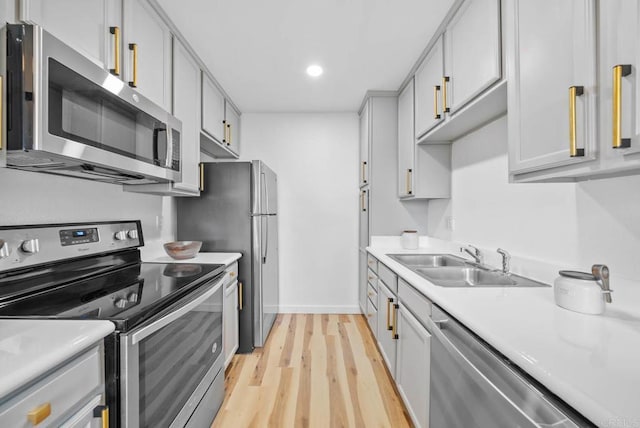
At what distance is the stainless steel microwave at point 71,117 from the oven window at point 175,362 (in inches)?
28.8

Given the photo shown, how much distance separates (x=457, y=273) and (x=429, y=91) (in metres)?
1.36

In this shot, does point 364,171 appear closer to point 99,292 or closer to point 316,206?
point 316,206

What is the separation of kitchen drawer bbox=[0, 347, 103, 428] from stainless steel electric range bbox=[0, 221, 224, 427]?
0.21ft

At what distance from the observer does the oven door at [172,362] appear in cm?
96

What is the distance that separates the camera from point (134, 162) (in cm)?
139

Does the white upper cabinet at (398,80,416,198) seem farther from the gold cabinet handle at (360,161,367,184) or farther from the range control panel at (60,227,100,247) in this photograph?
the range control panel at (60,227,100,247)

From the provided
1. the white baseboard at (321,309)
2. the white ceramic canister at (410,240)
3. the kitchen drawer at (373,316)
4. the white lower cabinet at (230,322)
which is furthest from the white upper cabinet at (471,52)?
the white baseboard at (321,309)

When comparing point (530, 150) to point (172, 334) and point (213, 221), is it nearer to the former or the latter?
point (172, 334)

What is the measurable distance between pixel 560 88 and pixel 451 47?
1.10m

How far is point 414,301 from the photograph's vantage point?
1.55 meters

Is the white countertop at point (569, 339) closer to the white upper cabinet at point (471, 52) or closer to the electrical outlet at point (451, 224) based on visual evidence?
the white upper cabinet at point (471, 52)

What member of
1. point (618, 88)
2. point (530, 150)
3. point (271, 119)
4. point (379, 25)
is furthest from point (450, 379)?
point (271, 119)

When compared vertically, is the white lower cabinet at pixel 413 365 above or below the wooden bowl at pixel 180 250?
below

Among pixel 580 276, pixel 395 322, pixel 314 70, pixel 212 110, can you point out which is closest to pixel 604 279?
pixel 580 276
